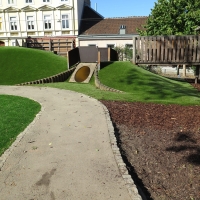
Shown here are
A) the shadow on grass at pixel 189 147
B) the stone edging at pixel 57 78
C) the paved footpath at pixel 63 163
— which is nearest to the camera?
the paved footpath at pixel 63 163

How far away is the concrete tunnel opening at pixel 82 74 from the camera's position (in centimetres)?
1643

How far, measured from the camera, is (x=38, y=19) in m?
37.9

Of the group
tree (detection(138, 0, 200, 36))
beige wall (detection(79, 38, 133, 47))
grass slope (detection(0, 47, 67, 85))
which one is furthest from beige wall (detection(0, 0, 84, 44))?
grass slope (detection(0, 47, 67, 85))

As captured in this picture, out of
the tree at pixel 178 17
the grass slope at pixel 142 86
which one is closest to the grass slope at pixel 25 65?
the grass slope at pixel 142 86

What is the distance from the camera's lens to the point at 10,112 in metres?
8.36

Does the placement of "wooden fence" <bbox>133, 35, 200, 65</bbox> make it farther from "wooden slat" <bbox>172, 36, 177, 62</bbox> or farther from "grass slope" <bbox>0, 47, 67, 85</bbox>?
"grass slope" <bbox>0, 47, 67, 85</bbox>

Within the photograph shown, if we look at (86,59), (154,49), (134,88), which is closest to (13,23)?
(86,59)

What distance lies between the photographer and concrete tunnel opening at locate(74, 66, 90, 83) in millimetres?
16430

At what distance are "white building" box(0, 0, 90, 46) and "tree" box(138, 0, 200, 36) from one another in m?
15.8

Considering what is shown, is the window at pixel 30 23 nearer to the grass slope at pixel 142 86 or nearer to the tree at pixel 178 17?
the tree at pixel 178 17

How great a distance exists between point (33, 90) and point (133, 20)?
1219 inches

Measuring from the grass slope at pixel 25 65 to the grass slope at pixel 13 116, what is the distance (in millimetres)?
5554

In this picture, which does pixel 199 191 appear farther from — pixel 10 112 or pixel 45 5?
pixel 45 5

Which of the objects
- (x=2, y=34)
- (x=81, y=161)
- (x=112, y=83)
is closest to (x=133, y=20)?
(x=2, y=34)
